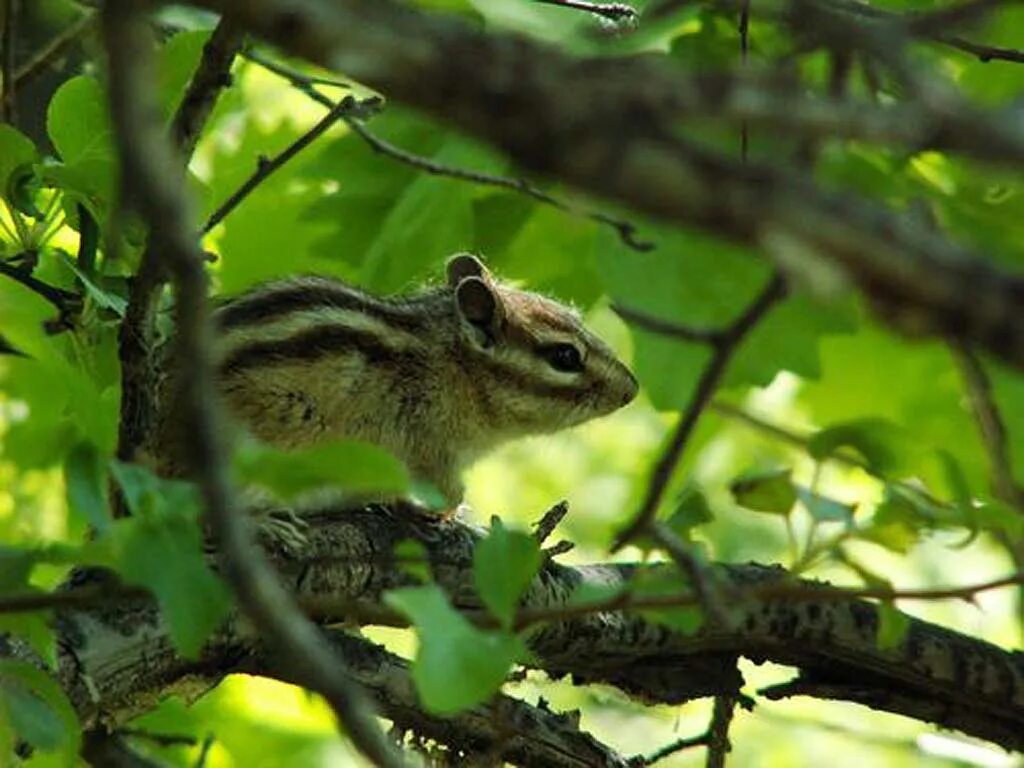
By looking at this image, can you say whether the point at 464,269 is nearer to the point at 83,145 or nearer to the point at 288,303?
the point at 288,303

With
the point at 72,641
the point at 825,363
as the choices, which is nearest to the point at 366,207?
the point at 825,363

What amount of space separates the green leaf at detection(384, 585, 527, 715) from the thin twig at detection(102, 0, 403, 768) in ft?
1.41

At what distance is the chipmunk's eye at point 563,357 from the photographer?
213 inches

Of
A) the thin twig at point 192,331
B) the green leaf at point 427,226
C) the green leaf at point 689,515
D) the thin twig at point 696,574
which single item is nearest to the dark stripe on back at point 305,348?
the green leaf at point 427,226

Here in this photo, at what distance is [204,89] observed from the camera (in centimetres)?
288

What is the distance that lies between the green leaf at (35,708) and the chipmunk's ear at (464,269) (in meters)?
2.89

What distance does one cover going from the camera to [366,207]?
514cm

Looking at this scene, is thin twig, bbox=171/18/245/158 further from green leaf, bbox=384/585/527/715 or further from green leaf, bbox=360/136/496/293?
green leaf, bbox=360/136/496/293

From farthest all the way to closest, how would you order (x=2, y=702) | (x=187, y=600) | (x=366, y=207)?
1. (x=366, y=207)
2. (x=2, y=702)
3. (x=187, y=600)

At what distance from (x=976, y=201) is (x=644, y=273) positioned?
82 centimetres

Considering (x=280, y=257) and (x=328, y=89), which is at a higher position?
(x=328, y=89)

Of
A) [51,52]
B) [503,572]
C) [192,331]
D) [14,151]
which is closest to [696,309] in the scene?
[51,52]

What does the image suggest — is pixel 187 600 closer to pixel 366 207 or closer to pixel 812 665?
pixel 812 665

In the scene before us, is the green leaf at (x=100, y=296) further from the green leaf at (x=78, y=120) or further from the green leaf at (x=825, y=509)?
the green leaf at (x=825, y=509)
